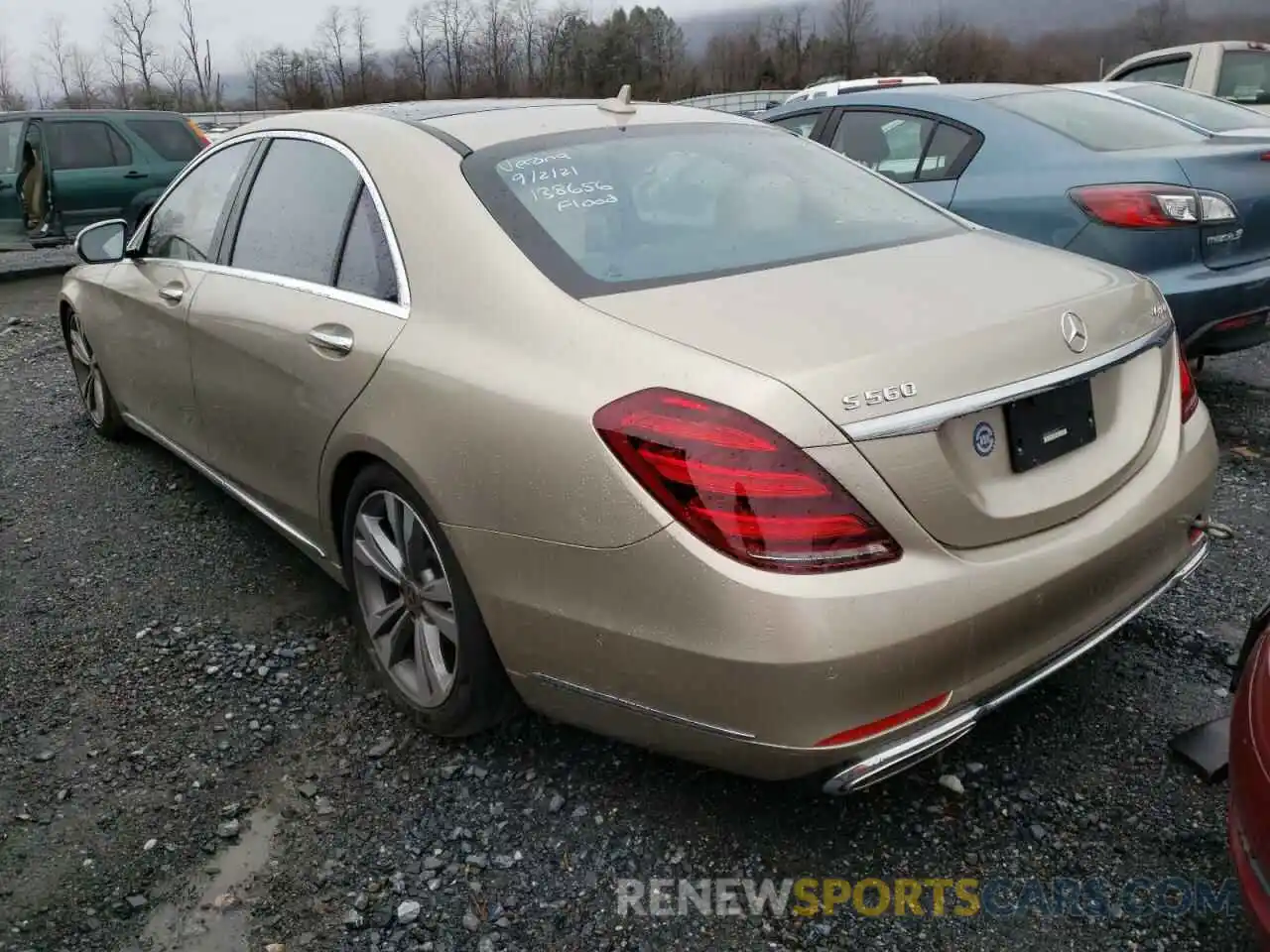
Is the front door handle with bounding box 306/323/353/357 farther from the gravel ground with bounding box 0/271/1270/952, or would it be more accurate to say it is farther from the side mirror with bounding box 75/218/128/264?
the side mirror with bounding box 75/218/128/264

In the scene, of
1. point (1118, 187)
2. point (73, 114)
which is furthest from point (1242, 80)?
point (73, 114)

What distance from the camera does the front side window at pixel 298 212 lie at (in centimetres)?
289

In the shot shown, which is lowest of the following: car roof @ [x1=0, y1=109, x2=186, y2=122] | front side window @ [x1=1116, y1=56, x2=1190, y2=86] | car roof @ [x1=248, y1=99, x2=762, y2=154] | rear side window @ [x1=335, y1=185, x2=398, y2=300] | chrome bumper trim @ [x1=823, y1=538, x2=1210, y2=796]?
chrome bumper trim @ [x1=823, y1=538, x2=1210, y2=796]

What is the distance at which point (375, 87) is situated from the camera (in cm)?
5569

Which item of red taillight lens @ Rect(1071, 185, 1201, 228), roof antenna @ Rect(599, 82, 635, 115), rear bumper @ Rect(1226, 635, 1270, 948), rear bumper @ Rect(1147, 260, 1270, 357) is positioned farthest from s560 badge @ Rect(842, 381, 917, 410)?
red taillight lens @ Rect(1071, 185, 1201, 228)

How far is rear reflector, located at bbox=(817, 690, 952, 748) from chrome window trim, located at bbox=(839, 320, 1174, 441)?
496 mm

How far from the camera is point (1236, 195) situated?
4332mm

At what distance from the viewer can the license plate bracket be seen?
6.64ft

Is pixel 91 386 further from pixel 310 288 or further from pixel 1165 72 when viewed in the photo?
pixel 1165 72

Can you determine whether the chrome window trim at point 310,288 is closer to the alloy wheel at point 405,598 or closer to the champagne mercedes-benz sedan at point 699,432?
the champagne mercedes-benz sedan at point 699,432

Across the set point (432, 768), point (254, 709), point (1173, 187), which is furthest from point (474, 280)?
point (1173, 187)

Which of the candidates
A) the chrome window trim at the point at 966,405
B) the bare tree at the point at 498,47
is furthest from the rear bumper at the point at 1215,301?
the bare tree at the point at 498,47

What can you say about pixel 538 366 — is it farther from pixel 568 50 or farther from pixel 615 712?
pixel 568 50

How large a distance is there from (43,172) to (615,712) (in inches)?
450
